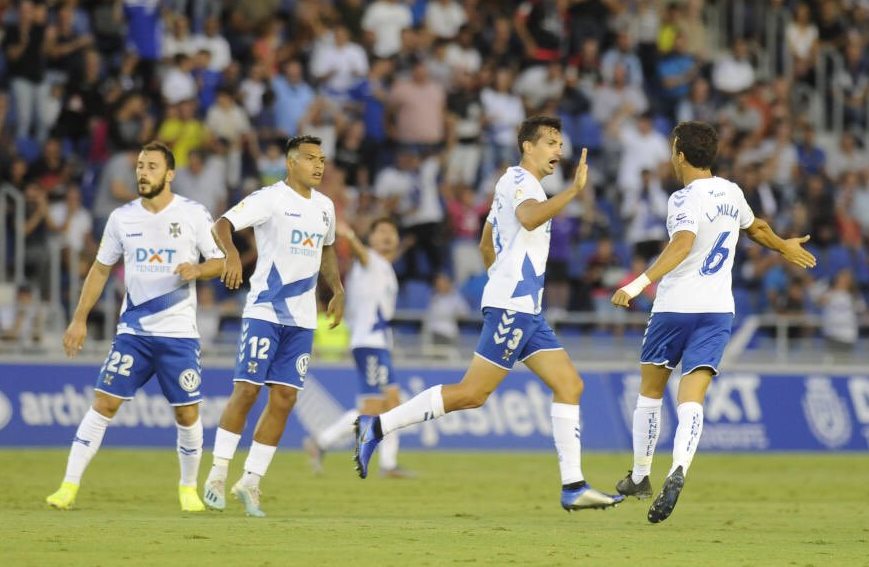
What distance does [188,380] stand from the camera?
42.2ft

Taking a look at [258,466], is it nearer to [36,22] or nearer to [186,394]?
[186,394]

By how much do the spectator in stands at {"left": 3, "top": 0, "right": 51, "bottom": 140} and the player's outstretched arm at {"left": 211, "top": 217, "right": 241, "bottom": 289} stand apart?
12.8 m

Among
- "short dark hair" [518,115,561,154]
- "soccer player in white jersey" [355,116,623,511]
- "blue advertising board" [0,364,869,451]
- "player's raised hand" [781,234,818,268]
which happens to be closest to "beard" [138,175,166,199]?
"soccer player in white jersey" [355,116,623,511]

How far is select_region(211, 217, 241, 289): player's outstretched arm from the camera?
12.0 meters

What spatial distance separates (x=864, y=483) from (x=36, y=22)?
14.4m

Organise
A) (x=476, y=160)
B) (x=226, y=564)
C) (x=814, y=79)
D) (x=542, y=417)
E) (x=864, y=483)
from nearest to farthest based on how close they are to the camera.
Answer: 1. (x=226, y=564)
2. (x=864, y=483)
3. (x=542, y=417)
4. (x=476, y=160)
5. (x=814, y=79)

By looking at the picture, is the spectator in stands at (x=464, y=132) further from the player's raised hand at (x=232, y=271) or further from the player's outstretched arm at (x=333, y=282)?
the player's raised hand at (x=232, y=271)

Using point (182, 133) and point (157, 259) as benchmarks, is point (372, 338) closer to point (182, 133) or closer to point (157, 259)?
point (157, 259)

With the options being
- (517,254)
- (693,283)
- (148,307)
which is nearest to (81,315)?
(148,307)

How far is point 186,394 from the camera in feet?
42.2

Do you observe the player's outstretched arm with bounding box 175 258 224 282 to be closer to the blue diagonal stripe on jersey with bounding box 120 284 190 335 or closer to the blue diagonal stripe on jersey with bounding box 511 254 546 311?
the blue diagonal stripe on jersey with bounding box 120 284 190 335

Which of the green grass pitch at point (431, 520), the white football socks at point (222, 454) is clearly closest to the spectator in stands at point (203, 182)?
the green grass pitch at point (431, 520)

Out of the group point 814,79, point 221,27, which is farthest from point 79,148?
point 814,79

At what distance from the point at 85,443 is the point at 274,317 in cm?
197
